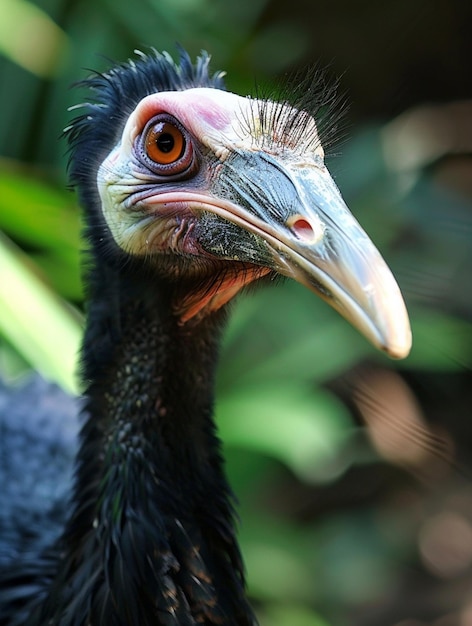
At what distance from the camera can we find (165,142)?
1821mm

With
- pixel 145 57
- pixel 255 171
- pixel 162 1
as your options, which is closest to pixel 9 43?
pixel 162 1

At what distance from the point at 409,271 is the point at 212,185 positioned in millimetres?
888

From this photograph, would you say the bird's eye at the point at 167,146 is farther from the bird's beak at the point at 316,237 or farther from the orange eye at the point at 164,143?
the bird's beak at the point at 316,237

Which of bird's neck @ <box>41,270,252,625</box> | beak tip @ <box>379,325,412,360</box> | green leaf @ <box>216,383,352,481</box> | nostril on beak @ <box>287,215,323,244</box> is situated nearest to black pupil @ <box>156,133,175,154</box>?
bird's neck @ <box>41,270,252,625</box>

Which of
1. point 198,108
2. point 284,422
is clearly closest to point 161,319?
point 198,108

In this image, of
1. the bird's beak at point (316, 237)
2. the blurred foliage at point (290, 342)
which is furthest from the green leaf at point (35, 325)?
the bird's beak at point (316, 237)

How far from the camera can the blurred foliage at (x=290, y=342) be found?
3.28 meters

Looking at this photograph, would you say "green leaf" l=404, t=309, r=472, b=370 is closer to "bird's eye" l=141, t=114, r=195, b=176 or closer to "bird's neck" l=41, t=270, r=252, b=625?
"bird's neck" l=41, t=270, r=252, b=625

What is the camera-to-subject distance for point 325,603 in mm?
3898

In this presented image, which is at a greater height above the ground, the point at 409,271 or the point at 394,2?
the point at 394,2

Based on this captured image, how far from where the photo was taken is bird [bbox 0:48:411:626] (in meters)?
1.71

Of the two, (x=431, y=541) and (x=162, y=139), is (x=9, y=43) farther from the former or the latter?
(x=431, y=541)

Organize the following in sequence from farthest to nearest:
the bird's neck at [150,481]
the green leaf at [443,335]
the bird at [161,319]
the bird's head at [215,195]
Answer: the green leaf at [443,335] < the bird's neck at [150,481] < the bird at [161,319] < the bird's head at [215,195]

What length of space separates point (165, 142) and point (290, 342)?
2.16 m
